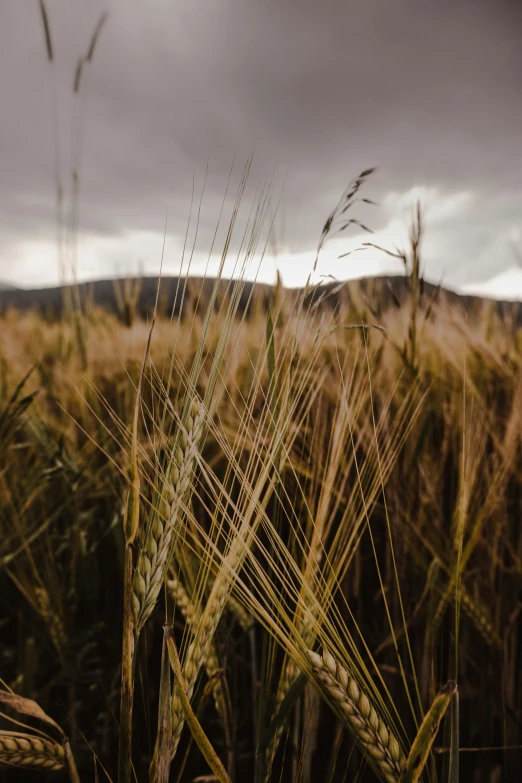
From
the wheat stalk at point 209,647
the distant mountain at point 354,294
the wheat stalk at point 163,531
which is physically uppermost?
the distant mountain at point 354,294

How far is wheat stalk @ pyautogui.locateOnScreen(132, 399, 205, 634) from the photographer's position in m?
0.29

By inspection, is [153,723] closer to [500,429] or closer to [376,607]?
[376,607]

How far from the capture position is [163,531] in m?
0.30

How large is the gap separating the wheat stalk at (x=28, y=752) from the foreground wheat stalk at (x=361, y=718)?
164 mm

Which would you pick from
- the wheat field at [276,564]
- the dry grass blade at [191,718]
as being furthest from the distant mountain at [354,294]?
the dry grass blade at [191,718]

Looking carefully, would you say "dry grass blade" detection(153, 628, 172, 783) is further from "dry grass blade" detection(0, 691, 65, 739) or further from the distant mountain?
the distant mountain

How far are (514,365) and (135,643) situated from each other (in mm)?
916

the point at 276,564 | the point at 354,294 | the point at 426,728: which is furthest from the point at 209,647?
the point at 354,294

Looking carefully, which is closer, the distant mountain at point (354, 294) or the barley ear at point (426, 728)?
the barley ear at point (426, 728)

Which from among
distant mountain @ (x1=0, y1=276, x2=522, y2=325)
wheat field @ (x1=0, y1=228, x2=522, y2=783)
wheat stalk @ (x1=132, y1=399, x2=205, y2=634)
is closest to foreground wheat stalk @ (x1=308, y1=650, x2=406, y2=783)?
Result: wheat field @ (x1=0, y1=228, x2=522, y2=783)

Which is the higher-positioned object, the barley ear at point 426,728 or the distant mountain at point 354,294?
the distant mountain at point 354,294

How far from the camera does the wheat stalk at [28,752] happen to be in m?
0.26

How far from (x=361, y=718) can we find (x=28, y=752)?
195mm

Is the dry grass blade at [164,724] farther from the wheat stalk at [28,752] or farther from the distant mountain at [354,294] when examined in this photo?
the distant mountain at [354,294]
